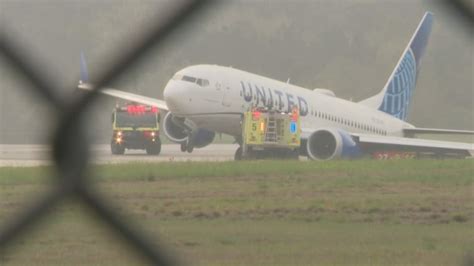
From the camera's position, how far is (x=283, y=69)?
147 inches

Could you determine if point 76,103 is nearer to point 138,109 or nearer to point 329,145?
point 329,145

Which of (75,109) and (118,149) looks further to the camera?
(118,149)

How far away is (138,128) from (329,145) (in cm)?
635

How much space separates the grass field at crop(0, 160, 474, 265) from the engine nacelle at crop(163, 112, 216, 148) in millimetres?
11702

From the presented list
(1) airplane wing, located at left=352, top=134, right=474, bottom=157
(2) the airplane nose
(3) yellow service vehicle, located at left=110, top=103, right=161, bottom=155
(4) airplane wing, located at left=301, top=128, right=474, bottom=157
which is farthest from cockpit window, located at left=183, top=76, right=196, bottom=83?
(3) yellow service vehicle, located at left=110, top=103, right=161, bottom=155

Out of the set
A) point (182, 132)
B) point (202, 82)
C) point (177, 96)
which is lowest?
point (182, 132)

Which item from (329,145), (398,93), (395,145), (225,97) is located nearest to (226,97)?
(225,97)

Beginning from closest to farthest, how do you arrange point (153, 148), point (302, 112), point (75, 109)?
point (75, 109)
point (302, 112)
point (153, 148)

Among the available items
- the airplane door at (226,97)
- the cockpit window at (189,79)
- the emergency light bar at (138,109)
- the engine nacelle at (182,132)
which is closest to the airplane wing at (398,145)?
the engine nacelle at (182,132)

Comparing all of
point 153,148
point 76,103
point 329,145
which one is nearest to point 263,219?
point 76,103

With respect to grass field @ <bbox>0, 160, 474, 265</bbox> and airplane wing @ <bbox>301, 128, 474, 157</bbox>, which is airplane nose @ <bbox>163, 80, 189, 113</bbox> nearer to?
airplane wing @ <bbox>301, 128, 474, 157</bbox>

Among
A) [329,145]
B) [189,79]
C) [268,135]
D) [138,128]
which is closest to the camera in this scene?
[268,135]

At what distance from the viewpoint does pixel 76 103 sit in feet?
4.51

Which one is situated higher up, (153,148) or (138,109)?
(138,109)
